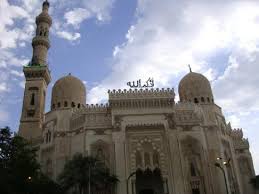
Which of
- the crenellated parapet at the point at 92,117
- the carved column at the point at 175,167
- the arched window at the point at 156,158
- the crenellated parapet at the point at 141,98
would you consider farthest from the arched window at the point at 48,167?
the carved column at the point at 175,167

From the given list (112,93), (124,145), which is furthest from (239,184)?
(112,93)

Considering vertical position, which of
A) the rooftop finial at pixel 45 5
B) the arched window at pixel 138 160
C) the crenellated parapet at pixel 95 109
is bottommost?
the arched window at pixel 138 160

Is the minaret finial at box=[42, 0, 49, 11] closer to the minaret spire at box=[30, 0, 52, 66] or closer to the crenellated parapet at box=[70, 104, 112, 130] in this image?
the minaret spire at box=[30, 0, 52, 66]

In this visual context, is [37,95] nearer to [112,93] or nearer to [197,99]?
[112,93]

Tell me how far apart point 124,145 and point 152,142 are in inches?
131

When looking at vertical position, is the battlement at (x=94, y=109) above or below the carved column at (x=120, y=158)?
above

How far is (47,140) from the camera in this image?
39219 millimetres

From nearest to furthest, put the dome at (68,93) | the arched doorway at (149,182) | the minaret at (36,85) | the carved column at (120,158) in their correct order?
the carved column at (120,158)
the arched doorway at (149,182)
the dome at (68,93)
the minaret at (36,85)

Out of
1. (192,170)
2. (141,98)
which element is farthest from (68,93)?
(192,170)

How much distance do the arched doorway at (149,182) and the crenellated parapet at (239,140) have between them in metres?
14.3

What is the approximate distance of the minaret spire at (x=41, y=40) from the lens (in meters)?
49.2

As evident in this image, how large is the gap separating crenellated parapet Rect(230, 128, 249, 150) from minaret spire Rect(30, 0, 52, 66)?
31.5 m

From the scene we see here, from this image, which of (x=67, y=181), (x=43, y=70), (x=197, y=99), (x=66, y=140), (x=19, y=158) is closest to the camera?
(x=19, y=158)

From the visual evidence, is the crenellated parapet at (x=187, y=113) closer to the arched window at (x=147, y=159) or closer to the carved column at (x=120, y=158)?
the arched window at (x=147, y=159)
